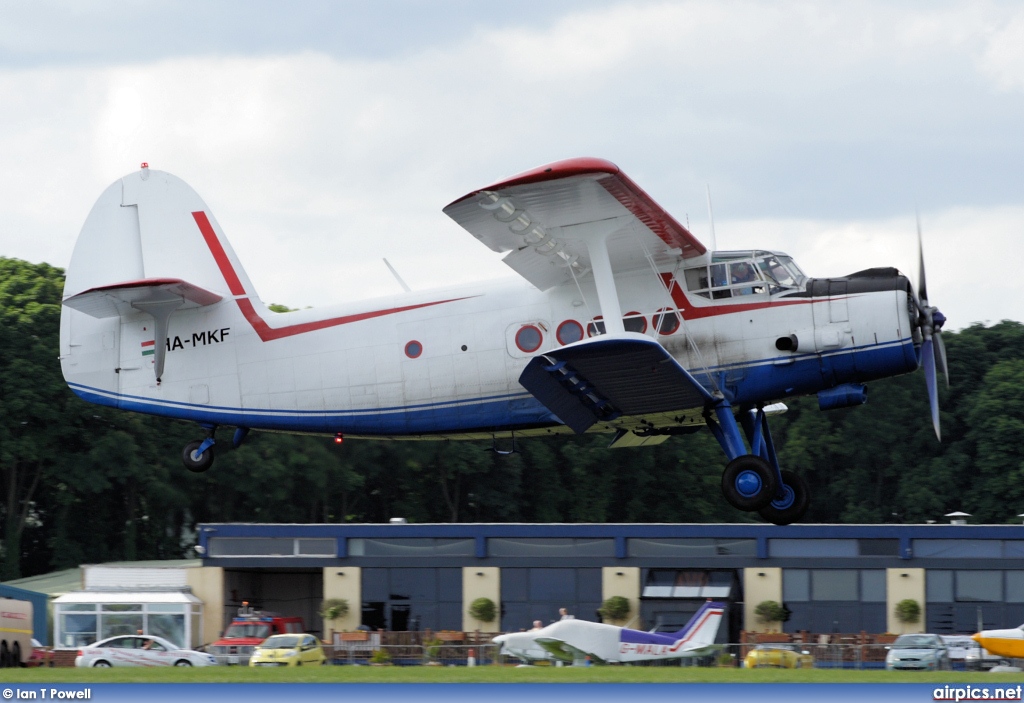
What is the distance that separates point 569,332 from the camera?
17484mm

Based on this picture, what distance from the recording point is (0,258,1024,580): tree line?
4503cm

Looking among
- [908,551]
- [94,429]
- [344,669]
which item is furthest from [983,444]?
[344,669]

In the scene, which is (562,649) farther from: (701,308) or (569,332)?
(701,308)

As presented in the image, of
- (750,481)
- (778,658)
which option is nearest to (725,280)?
(750,481)

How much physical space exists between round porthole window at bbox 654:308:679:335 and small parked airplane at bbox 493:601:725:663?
9.15 meters

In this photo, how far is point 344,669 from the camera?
19844mm

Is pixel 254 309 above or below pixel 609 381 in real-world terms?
above

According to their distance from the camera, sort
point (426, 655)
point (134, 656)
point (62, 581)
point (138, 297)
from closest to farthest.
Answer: point (138, 297), point (134, 656), point (426, 655), point (62, 581)

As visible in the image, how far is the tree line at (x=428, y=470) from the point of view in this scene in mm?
45031

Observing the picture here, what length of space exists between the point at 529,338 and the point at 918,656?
11.4 meters

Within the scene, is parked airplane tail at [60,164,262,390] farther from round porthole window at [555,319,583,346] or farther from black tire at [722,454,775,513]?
black tire at [722,454,775,513]

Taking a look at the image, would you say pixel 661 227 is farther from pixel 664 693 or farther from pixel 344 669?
pixel 344 669

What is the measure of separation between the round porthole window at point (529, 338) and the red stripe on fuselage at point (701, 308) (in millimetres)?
1738

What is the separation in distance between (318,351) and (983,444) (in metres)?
41.5
